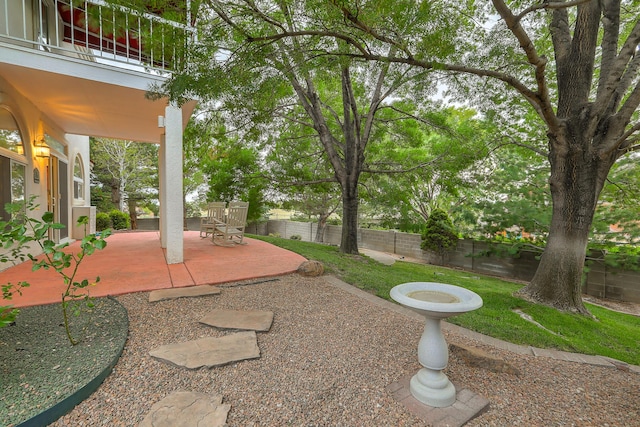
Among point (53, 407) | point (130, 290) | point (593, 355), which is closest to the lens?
point (53, 407)

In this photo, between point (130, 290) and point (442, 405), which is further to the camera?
point (130, 290)

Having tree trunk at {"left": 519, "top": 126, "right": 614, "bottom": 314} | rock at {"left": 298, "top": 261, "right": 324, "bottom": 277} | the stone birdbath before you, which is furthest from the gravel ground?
tree trunk at {"left": 519, "top": 126, "right": 614, "bottom": 314}

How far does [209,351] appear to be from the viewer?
7.55 feet

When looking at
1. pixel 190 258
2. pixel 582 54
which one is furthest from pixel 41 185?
pixel 582 54

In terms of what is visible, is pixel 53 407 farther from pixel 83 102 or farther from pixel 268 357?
pixel 83 102

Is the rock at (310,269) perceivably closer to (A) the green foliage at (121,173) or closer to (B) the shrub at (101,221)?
(B) the shrub at (101,221)

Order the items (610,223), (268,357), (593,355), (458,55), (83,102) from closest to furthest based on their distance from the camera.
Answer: (268,357) → (593,355) → (458,55) → (83,102) → (610,223)

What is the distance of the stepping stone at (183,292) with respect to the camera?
11.0ft

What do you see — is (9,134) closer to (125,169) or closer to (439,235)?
(125,169)

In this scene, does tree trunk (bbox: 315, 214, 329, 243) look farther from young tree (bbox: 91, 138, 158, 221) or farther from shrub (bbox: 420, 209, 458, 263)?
young tree (bbox: 91, 138, 158, 221)

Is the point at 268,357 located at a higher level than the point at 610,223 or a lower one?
lower

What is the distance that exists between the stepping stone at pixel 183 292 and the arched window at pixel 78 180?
22.3 feet

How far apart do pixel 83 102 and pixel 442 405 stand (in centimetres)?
676

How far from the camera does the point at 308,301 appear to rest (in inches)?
141
